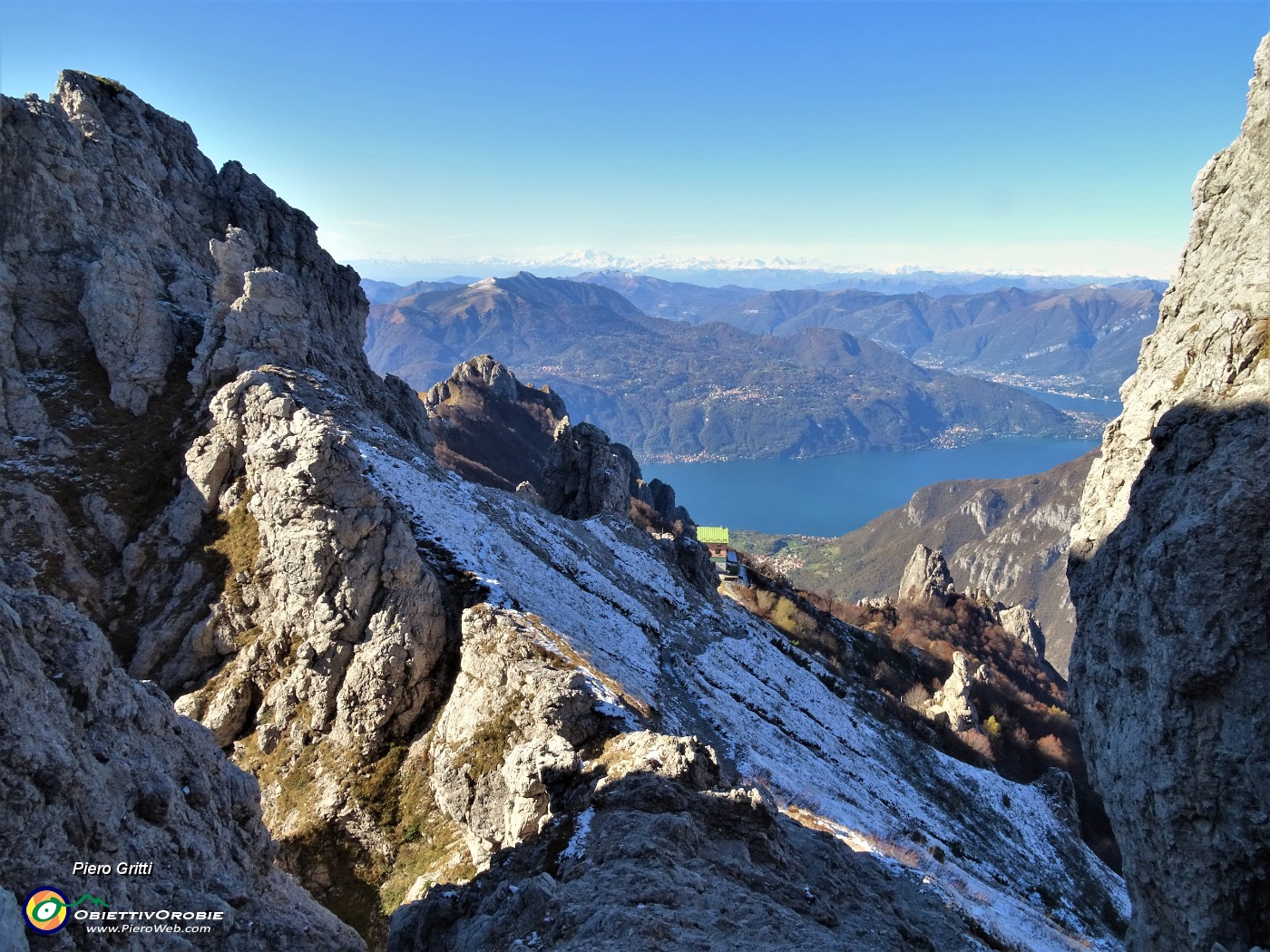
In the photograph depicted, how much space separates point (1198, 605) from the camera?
36.8 feet

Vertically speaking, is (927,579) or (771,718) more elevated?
(771,718)

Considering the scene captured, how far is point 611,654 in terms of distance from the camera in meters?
27.0

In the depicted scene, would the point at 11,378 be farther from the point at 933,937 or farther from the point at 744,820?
the point at 933,937

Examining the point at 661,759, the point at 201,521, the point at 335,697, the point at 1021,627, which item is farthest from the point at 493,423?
the point at 661,759

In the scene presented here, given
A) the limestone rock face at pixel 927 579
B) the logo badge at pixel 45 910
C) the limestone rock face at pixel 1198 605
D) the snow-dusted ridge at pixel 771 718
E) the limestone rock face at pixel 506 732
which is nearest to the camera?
the logo badge at pixel 45 910

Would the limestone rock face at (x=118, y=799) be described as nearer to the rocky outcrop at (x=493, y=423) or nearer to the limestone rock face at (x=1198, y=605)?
the limestone rock face at (x=1198, y=605)

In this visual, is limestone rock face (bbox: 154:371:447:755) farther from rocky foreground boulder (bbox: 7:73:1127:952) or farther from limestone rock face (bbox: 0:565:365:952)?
limestone rock face (bbox: 0:565:365:952)

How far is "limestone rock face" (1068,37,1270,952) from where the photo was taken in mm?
10711

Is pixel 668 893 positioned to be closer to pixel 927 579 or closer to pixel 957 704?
pixel 957 704

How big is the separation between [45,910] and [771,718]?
2941 cm

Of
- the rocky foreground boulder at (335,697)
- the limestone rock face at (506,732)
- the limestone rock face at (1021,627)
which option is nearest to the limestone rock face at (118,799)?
the rocky foreground boulder at (335,697)

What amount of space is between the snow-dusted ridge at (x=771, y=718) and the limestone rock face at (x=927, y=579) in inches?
2186

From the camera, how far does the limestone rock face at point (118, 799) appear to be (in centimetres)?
880

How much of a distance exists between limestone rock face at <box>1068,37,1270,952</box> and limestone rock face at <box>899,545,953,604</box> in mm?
87731
